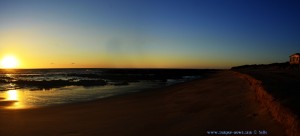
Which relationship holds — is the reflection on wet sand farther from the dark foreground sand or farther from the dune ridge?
the dune ridge

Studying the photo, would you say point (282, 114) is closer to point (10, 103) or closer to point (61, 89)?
point (10, 103)

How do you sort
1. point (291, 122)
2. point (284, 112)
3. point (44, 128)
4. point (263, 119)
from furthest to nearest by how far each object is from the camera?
1. point (44, 128)
2. point (263, 119)
3. point (284, 112)
4. point (291, 122)

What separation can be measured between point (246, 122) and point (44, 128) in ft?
21.0

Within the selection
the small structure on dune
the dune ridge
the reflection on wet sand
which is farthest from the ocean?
the small structure on dune

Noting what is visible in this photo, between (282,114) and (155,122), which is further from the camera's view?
(155,122)

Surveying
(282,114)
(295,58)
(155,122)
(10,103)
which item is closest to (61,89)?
(10,103)

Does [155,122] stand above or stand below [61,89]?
above

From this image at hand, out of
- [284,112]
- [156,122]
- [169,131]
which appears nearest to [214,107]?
[156,122]

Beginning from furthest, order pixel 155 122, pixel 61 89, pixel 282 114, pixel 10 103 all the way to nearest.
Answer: pixel 61 89
pixel 10 103
pixel 155 122
pixel 282 114

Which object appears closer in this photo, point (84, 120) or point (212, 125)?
point (212, 125)

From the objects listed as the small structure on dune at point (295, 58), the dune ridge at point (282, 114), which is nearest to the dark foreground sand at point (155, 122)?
the dune ridge at point (282, 114)

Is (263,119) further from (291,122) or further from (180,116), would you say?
(180,116)

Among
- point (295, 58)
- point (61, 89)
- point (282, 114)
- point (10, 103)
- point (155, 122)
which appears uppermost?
point (295, 58)

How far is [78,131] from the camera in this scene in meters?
9.42
